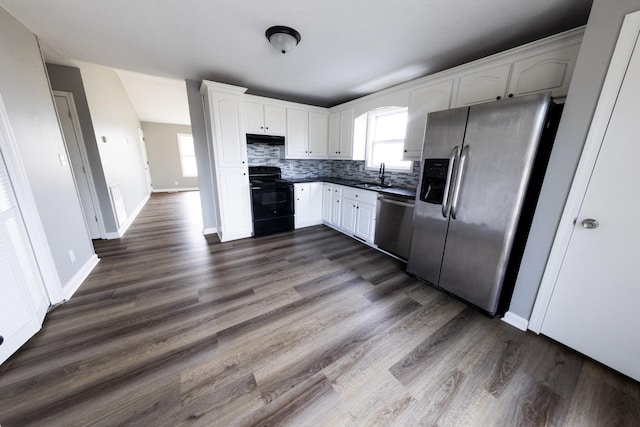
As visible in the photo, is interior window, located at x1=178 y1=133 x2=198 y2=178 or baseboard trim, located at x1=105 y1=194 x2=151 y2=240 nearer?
baseboard trim, located at x1=105 y1=194 x2=151 y2=240

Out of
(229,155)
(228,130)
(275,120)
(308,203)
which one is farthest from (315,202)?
(228,130)

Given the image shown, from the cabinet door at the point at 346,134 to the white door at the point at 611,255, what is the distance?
2.84 metres

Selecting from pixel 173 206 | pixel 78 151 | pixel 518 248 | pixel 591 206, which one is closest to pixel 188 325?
pixel 518 248

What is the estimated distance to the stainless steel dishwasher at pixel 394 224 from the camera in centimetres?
267

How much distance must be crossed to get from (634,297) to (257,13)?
10.6 ft

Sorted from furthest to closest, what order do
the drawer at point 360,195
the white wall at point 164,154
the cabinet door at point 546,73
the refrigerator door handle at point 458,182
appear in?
the white wall at point 164,154 < the drawer at point 360,195 < the refrigerator door handle at point 458,182 < the cabinet door at point 546,73

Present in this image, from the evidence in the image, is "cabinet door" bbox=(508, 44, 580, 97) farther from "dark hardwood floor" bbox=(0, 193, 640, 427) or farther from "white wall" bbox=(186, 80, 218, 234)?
"white wall" bbox=(186, 80, 218, 234)

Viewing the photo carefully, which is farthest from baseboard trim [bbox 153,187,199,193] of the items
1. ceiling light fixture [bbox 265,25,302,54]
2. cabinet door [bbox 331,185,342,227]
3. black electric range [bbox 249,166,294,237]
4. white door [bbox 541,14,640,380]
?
white door [bbox 541,14,640,380]

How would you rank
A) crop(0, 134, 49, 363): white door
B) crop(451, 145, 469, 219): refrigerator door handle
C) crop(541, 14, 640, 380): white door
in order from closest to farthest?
crop(541, 14, 640, 380): white door
crop(0, 134, 49, 363): white door
crop(451, 145, 469, 219): refrigerator door handle

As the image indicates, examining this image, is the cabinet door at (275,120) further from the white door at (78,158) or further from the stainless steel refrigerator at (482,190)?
the white door at (78,158)

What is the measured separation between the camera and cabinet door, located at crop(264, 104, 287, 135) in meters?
3.61

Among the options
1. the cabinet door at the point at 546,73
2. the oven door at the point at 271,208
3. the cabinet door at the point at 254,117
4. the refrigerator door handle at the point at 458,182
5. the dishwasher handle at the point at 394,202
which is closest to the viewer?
the cabinet door at the point at 546,73

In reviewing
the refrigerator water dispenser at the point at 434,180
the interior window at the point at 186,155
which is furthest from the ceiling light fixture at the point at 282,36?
the interior window at the point at 186,155

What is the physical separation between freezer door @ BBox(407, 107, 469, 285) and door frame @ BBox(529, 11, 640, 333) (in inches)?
28.1
